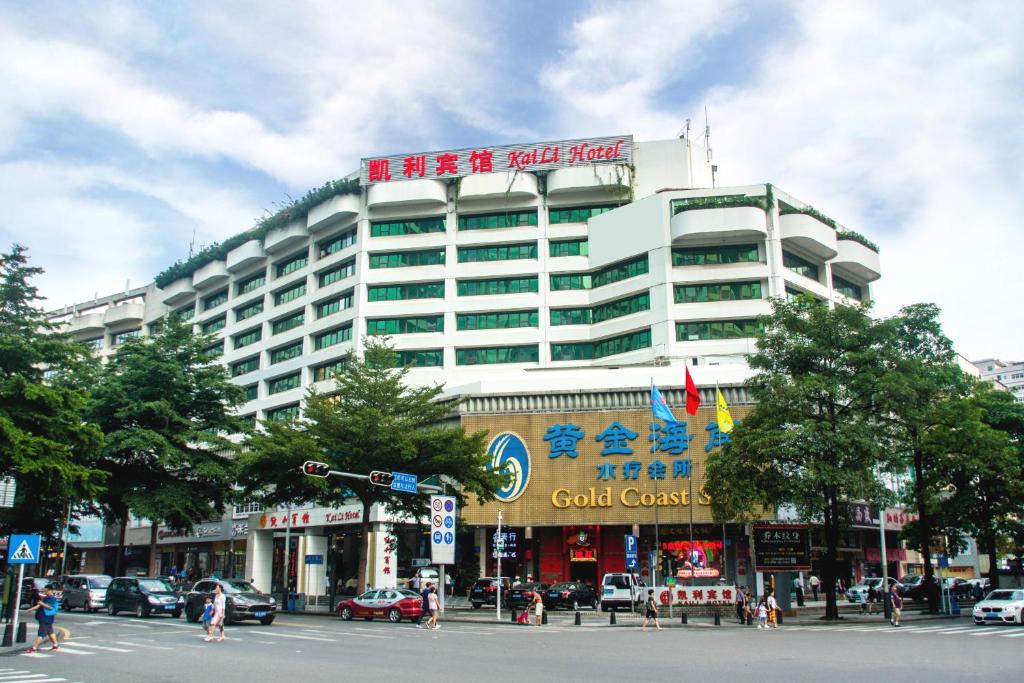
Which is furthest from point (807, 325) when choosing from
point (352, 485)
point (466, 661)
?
point (466, 661)

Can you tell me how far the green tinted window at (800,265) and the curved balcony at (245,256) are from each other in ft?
148

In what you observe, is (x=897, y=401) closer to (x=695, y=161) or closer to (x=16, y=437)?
(x=16, y=437)

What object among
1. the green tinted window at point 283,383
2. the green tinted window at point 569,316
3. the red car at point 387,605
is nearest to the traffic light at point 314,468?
the red car at point 387,605

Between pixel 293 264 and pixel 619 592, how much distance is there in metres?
47.7

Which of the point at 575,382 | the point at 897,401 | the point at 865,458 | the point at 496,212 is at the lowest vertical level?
the point at 865,458

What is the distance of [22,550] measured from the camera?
24375 mm

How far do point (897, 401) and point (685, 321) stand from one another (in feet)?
90.6

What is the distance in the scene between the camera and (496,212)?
230 feet

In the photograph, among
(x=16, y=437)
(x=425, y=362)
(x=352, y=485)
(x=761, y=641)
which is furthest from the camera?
(x=425, y=362)

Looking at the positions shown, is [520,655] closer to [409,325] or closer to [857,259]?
[409,325]

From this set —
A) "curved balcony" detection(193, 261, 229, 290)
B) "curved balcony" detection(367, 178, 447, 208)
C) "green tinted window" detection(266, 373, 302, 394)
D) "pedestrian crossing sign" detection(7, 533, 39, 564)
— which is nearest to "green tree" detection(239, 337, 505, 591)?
"pedestrian crossing sign" detection(7, 533, 39, 564)

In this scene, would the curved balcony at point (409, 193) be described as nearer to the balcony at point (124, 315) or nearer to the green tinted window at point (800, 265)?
the green tinted window at point (800, 265)

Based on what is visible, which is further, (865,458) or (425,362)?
(425,362)

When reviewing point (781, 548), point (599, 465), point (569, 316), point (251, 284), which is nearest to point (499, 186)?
point (569, 316)
